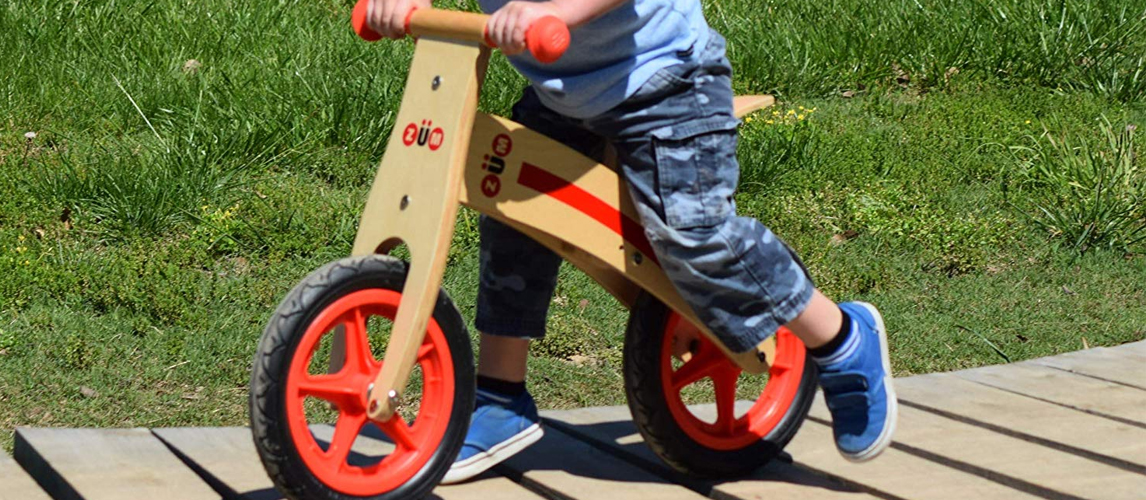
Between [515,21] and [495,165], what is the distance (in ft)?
1.13

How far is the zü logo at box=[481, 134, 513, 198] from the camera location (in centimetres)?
256

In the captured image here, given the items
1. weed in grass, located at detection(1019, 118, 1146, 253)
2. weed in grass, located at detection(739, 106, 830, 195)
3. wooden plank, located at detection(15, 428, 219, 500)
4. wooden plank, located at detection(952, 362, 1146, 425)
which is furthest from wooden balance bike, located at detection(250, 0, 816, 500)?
weed in grass, located at detection(1019, 118, 1146, 253)

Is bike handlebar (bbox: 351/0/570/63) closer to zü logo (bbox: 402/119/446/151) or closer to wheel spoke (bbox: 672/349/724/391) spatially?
zü logo (bbox: 402/119/446/151)

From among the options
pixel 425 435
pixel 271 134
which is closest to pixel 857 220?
pixel 271 134

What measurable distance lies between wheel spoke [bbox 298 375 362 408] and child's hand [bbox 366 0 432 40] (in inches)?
23.6

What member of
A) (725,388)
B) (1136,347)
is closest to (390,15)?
(725,388)

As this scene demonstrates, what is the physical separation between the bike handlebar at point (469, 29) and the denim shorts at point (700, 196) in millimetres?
294

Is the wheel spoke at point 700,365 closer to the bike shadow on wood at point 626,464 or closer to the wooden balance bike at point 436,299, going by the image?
the wooden balance bike at point 436,299

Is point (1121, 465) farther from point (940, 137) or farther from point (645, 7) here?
point (940, 137)

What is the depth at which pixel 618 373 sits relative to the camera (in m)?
3.86

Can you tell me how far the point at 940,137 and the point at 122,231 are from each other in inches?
123

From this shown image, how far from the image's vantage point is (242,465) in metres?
2.88

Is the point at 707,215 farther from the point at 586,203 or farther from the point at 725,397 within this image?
the point at 725,397

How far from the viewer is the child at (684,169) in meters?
2.54
